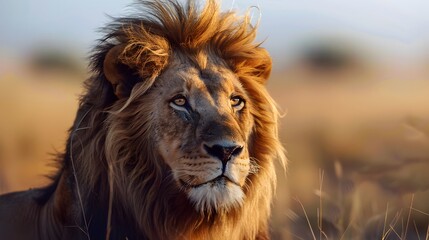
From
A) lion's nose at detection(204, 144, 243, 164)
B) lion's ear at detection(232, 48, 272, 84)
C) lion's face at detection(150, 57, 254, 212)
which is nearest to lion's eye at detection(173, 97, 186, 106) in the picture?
lion's face at detection(150, 57, 254, 212)

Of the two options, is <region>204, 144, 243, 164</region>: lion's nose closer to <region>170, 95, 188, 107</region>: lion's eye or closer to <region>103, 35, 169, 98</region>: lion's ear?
<region>170, 95, 188, 107</region>: lion's eye

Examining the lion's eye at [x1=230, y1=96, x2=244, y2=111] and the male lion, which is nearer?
the male lion

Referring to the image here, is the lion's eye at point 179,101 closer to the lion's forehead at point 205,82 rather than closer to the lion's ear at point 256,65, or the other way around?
the lion's forehead at point 205,82

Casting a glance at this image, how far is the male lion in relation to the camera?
198 inches

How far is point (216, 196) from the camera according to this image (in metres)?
4.91

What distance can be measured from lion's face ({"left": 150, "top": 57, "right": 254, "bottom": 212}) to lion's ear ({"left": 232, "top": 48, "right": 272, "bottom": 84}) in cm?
16

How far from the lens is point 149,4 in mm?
5633

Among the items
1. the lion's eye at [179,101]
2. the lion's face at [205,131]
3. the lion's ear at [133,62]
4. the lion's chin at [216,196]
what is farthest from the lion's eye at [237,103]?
the lion's chin at [216,196]

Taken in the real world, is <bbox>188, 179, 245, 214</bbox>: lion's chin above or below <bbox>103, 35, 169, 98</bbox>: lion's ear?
below

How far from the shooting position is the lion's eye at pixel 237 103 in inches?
210

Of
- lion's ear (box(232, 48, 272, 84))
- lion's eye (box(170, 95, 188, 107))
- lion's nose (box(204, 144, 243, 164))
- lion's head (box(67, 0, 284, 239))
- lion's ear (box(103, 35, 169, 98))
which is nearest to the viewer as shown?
lion's nose (box(204, 144, 243, 164))

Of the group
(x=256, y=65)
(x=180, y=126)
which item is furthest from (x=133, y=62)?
(x=256, y=65)

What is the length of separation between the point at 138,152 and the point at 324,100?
9781 mm

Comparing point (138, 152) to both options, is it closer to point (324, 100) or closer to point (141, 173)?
point (141, 173)
